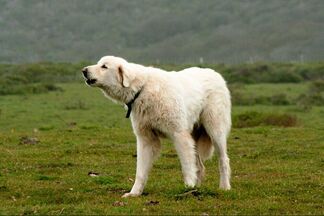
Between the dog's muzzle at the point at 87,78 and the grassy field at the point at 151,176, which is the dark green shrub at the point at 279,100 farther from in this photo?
the dog's muzzle at the point at 87,78

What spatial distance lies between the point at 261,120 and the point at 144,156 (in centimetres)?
2109

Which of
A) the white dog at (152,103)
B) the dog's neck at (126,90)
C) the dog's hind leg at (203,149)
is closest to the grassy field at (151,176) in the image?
the dog's hind leg at (203,149)

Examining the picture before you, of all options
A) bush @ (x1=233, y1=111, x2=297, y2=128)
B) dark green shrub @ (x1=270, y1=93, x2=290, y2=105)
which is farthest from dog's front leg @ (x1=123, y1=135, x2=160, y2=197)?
dark green shrub @ (x1=270, y1=93, x2=290, y2=105)

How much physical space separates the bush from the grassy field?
19.7 ft

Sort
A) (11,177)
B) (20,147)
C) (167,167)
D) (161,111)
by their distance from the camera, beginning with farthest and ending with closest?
(20,147) → (167,167) → (11,177) → (161,111)

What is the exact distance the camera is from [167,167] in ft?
58.7

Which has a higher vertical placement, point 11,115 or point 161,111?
point 161,111

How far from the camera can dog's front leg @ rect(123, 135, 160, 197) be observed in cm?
1298

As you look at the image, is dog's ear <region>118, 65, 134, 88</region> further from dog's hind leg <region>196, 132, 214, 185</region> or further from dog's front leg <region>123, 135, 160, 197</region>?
dog's hind leg <region>196, 132, 214, 185</region>

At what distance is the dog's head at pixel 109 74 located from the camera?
12758 millimetres

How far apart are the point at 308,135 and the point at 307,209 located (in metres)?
13.4

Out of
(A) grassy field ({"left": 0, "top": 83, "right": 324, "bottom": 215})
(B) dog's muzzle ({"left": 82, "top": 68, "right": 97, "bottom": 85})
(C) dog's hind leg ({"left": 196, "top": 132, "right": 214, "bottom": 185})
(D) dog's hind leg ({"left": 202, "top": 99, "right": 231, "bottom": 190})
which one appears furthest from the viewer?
(C) dog's hind leg ({"left": 196, "top": 132, "right": 214, "bottom": 185})

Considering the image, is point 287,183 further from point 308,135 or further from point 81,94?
point 81,94

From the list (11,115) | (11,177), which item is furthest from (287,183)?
(11,115)
